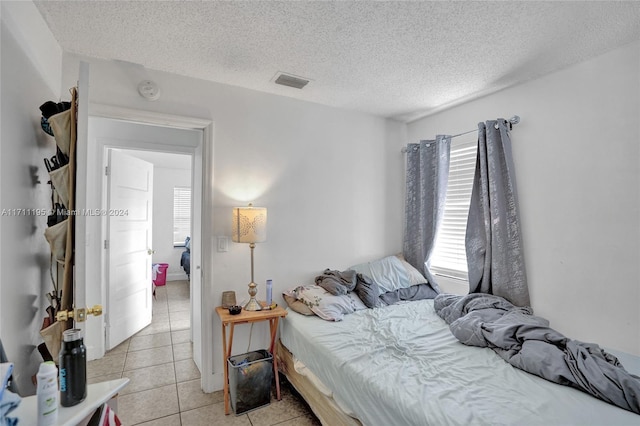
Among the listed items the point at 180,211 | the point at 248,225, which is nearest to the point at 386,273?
the point at 248,225

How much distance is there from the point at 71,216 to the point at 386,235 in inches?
110

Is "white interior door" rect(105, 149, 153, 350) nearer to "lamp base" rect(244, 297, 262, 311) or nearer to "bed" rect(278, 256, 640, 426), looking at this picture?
"lamp base" rect(244, 297, 262, 311)

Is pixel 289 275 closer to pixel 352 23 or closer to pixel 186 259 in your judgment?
pixel 352 23

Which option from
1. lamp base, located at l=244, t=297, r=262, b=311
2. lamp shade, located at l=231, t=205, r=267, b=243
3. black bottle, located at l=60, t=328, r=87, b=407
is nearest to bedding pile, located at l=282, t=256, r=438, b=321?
lamp base, located at l=244, t=297, r=262, b=311

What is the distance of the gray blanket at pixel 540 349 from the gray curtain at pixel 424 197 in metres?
0.86

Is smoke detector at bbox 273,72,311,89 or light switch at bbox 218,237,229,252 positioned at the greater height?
smoke detector at bbox 273,72,311,89

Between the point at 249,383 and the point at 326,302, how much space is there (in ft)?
2.62

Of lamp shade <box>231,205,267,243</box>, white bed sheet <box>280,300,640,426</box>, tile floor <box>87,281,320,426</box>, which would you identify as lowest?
tile floor <box>87,281,320,426</box>

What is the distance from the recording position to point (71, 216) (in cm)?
133

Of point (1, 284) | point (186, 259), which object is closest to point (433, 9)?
point (1, 284)

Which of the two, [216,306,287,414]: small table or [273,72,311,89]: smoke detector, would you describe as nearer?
[216,306,287,414]: small table

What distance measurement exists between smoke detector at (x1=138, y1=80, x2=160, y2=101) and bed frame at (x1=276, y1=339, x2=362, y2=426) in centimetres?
222

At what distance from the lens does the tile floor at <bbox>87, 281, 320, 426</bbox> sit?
2146 mm

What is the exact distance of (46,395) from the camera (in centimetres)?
88
